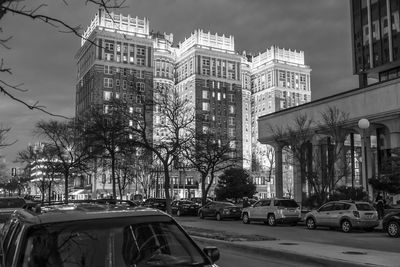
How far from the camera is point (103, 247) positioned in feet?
13.4

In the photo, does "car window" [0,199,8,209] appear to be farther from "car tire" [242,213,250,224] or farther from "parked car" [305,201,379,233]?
"car tire" [242,213,250,224]

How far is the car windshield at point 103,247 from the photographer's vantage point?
3.94 meters

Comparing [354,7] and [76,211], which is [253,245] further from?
[354,7]

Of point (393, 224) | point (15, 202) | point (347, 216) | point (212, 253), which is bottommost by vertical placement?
point (393, 224)

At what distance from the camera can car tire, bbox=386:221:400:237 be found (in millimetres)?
20031

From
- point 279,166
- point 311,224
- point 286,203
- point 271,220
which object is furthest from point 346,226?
point 279,166

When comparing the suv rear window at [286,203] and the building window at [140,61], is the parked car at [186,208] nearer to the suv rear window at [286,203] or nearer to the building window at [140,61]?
the suv rear window at [286,203]

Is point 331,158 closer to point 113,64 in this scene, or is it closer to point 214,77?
point 113,64

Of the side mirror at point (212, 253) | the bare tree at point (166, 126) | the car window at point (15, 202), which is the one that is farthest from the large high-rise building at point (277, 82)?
the side mirror at point (212, 253)

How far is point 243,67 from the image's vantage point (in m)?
182

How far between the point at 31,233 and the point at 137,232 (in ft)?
2.95

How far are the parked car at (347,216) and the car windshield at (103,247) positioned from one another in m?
21.1

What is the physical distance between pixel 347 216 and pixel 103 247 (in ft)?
72.1

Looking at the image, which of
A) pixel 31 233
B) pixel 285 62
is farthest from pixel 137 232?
pixel 285 62
